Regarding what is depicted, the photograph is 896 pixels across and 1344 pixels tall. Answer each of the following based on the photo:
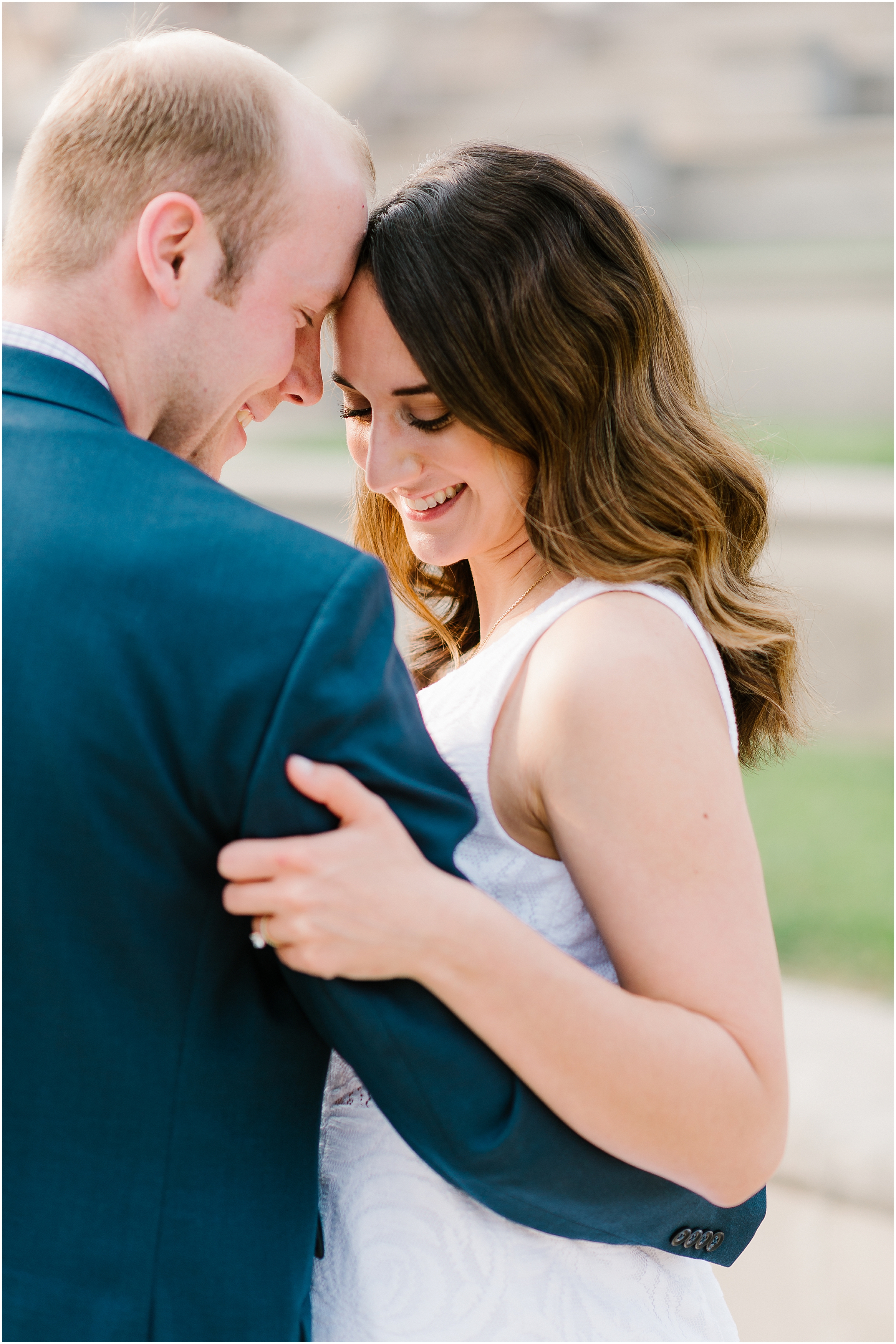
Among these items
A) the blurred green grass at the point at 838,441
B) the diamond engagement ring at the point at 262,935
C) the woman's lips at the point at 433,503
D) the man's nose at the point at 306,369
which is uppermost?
the man's nose at the point at 306,369

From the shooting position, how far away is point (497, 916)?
1.19 meters

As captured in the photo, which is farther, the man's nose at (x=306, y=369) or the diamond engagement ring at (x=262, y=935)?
the man's nose at (x=306, y=369)

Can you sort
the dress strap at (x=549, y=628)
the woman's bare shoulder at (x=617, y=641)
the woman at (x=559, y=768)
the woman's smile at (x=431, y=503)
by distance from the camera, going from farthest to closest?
the woman's smile at (x=431, y=503) < the dress strap at (x=549, y=628) < the woman's bare shoulder at (x=617, y=641) < the woman at (x=559, y=768)

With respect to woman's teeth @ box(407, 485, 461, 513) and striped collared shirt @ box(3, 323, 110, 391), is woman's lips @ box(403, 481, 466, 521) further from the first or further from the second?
striped collared shirt @ box(3, 323, 110, 391)

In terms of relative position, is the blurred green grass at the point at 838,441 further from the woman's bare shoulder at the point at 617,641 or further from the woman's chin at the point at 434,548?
the woman's bare shoulder at the point at 617,641

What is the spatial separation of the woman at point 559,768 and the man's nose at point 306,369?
54 millimetres

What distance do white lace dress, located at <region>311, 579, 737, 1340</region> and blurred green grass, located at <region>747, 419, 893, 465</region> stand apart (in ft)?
24.1

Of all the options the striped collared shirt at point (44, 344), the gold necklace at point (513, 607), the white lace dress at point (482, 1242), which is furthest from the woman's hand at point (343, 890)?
the gold necklace at point (513, 607)

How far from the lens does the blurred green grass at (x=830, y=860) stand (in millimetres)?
4566

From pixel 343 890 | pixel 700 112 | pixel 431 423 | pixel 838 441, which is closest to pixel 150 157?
pixel 431 423

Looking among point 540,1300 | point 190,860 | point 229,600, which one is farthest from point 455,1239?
point 229,600

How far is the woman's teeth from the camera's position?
182 centimetres

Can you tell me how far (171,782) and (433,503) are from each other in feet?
2.92

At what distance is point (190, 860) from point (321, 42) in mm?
19586
